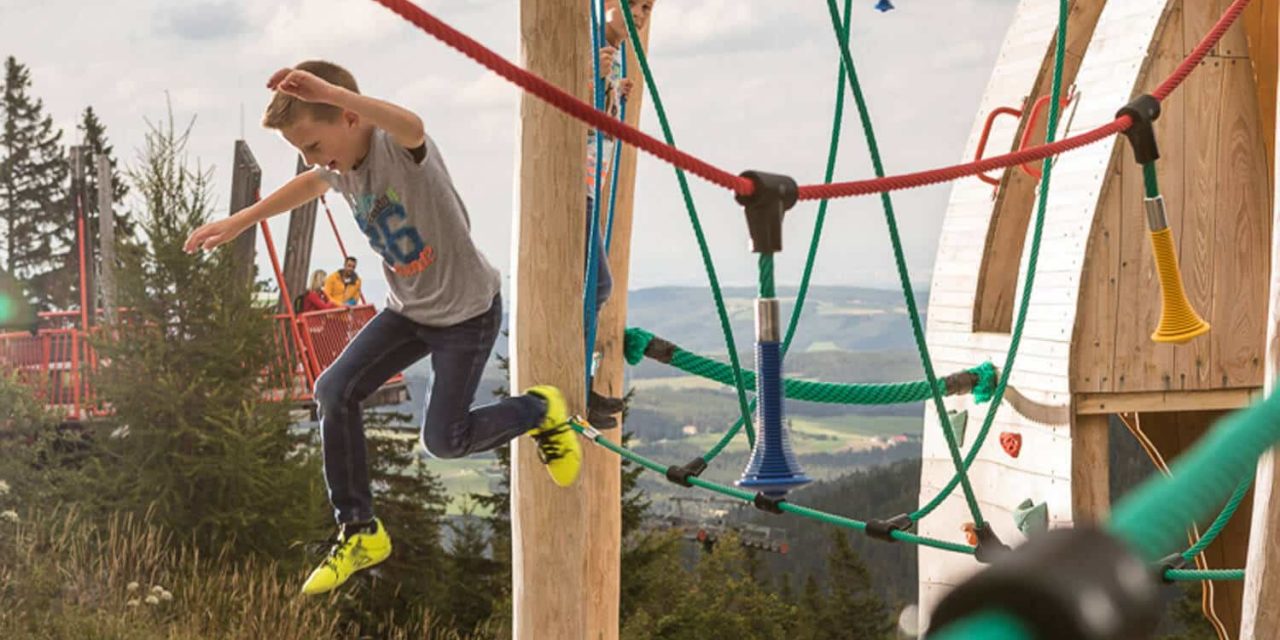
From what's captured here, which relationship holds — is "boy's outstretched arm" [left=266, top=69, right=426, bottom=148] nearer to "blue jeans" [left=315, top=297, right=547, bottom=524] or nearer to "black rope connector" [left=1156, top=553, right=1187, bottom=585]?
"blue jeans" [left=315, top=297, right=547, bottom=524]

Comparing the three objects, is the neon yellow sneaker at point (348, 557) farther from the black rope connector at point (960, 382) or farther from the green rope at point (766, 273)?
the black rope connector at point (960, 382)

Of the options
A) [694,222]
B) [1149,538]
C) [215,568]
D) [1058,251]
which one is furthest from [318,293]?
[1149,538]

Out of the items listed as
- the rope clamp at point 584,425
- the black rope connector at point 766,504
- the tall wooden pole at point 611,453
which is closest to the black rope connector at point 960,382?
the tall wooden pole at point 611,453

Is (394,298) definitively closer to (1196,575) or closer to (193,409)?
(1196,575)

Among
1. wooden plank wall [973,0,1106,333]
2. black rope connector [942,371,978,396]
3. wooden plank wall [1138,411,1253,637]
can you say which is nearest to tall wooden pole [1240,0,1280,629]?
black rope connector [942,371,978,396]

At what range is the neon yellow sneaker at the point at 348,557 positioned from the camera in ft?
10.7

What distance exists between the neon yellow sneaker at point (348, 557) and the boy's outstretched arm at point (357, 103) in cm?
86

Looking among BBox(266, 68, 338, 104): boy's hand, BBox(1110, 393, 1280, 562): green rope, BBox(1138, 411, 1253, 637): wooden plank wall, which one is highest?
BBox(266, 68, 338, 104): boy's hand

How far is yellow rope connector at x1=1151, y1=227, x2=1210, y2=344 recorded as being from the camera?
131 inches

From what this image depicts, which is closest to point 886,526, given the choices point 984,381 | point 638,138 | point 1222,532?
point 638,138

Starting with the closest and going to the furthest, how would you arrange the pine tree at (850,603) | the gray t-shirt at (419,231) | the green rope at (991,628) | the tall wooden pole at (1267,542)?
1. the green rope at (991,628)
2. the tall wooden pole at (1267,542)
3. the gray t-shirt at (419,231)
4. the pine tree at (850,603)

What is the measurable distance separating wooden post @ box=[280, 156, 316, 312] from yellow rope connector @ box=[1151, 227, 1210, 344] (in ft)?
34.6

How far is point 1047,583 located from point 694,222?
3292 mm

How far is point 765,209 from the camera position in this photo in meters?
2.22
